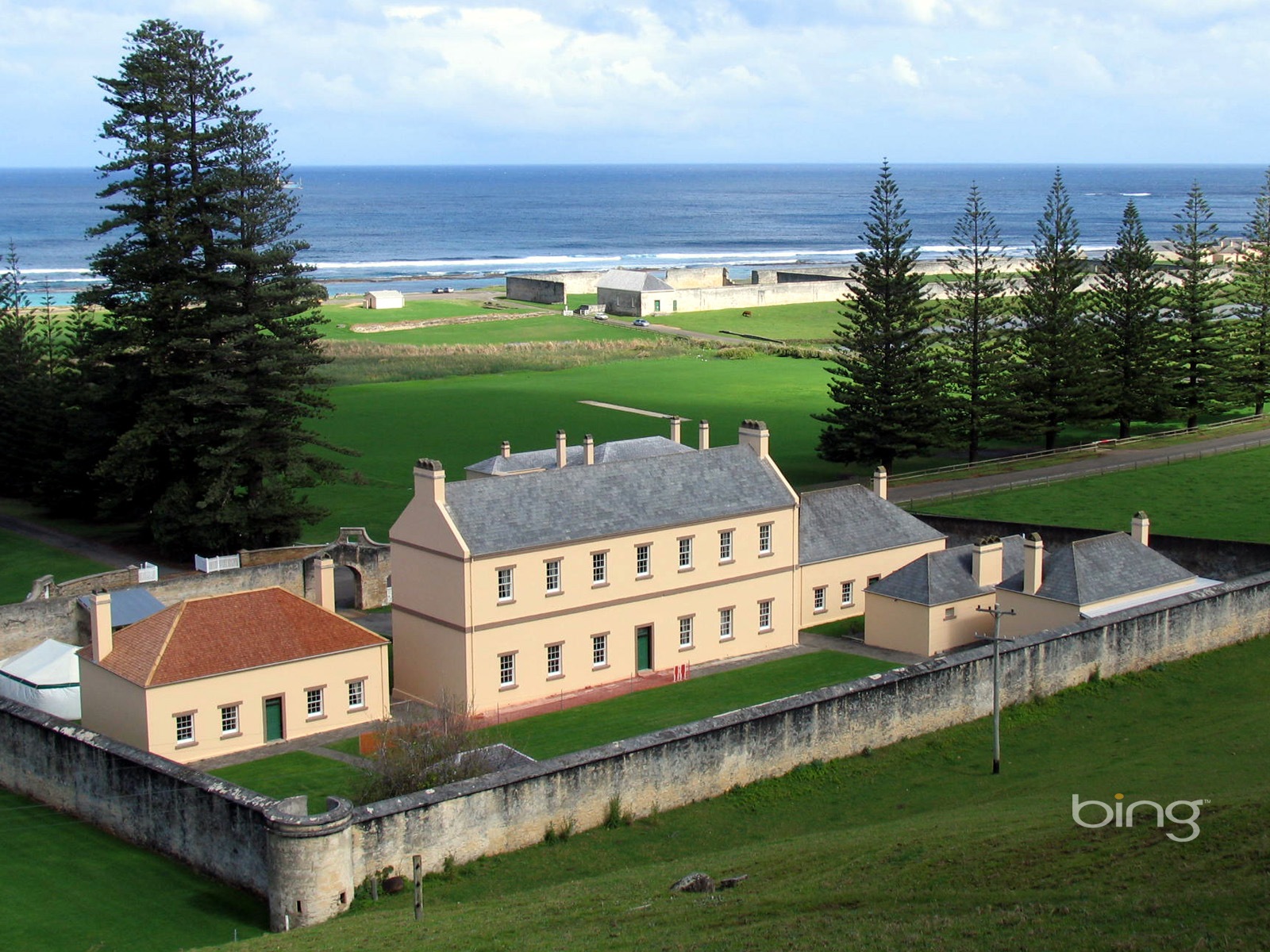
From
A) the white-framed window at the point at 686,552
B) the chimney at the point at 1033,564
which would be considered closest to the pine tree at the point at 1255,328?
the chimney at the point at 1033,564

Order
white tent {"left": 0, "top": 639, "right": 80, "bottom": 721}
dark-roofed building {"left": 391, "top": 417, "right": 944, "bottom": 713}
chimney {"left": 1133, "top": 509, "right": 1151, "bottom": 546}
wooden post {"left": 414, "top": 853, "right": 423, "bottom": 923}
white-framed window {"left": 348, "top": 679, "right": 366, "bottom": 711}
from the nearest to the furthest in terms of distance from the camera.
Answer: wooden post {"left": 414, "top": 853, "right": 423, "bottom": 923}, white-framed window {"left": 348, "top": 679, "right": 366, "bottom": 711}, white tent {"left": 0, "top": 639, "right": 80, "bottom": 721}, dark-roofed building {"left": 391, "top": 417, "right": 944, "bottom": 713}, chimney {"left": 1133, "top": 509, "right": 1151, "bottom": 546}

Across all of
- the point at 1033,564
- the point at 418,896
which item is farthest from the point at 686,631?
the point at 418,896

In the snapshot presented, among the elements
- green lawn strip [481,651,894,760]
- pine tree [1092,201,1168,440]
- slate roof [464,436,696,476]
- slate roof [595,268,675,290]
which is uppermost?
slate roof [595,268,675,290]

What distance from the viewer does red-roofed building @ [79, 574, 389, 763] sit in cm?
2888

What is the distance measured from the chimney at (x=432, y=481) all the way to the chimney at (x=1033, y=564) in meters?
14.2

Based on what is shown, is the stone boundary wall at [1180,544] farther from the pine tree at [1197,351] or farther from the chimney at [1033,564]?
the pine tree at [1197,351]

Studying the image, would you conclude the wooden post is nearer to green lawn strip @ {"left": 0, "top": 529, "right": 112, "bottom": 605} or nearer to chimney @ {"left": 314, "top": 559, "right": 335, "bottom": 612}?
chimney @ {"left": 314, "top": 559, "right": 335, "bottom": 612}

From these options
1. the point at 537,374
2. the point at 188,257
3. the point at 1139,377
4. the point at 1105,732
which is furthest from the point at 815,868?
the point at 537,374

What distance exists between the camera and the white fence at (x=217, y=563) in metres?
40.8

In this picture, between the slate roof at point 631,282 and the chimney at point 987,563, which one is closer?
the chimney at point 987,563

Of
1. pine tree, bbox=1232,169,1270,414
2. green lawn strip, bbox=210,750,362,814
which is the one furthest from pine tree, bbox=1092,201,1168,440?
green lawn strip, bbox=210,750,362,814

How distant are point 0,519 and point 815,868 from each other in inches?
1563

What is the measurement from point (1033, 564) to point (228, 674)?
18.9 m

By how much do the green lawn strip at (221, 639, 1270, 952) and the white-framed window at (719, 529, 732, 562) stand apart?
28.4 feet
